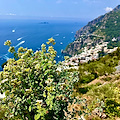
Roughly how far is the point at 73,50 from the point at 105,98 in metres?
184

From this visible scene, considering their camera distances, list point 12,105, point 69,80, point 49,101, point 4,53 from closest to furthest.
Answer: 1. point 49,101
2. point 12,105
3. point 69,80
4. point 4,53

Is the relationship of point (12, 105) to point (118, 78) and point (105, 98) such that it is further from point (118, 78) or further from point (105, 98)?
point (118, 78)

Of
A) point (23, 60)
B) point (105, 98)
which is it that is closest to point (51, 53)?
point (23, 60)

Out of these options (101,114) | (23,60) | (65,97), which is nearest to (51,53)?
(23,60)

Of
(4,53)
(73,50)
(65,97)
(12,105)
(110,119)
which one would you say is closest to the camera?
(12,105)

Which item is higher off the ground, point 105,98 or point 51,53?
point 51,53

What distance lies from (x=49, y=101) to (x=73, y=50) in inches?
7430

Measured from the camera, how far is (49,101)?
7.04 feet

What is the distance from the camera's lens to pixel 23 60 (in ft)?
10.5

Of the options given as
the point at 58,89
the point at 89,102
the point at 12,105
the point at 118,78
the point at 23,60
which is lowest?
the point at 89,102

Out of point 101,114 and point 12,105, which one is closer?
point 12,105

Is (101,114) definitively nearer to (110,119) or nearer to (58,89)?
(110,119)

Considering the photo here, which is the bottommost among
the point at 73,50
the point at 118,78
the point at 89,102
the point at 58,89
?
the point at 73,50

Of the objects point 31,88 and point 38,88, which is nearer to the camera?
point 31,88
